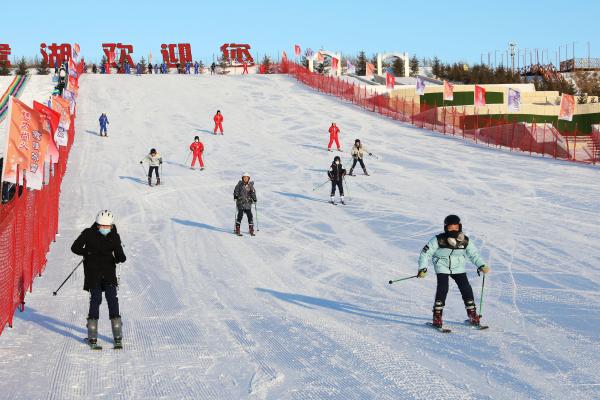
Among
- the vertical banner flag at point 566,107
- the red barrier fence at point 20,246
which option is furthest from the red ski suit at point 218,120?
the red barrier fence at point 20,246

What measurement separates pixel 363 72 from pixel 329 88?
1173 inches

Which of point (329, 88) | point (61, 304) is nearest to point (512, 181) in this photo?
point (61, 304)

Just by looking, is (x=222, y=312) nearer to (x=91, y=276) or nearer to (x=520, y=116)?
(x=91, y=276)

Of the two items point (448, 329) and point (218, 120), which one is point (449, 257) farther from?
point (218, 120)

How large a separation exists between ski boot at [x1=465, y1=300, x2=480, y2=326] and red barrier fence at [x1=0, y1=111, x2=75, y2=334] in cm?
504

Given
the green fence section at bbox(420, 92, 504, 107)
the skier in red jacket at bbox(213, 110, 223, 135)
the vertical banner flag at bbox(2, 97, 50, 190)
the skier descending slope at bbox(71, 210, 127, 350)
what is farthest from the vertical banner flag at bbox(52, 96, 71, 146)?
the green fence section at bbox(420, 92, 504, 107)

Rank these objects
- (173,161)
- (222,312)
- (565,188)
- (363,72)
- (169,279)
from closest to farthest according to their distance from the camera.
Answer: (222,312) → (169,279) → (565,188) → (173,161) → (363,72)

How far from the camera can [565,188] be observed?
22.2 meters

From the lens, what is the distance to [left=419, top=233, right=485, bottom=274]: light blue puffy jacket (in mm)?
8250

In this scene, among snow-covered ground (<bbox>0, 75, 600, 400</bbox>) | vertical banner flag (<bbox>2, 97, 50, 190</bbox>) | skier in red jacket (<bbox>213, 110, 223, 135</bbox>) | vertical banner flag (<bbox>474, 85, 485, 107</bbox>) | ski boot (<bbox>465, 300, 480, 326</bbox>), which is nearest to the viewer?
snow-covered ground (<bbox>0, 75, 600, 400</bbox>)

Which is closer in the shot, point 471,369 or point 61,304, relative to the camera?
point 471,369

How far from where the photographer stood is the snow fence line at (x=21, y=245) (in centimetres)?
864

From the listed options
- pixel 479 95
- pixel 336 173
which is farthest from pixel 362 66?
pixel 336 173

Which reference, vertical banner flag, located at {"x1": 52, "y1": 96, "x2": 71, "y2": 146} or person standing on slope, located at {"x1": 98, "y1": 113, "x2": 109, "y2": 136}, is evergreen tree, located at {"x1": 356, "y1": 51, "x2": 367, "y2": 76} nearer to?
person standing on slope, located at {"x1": 98, "y1": 113, "x2": 109, "y2": 136}
